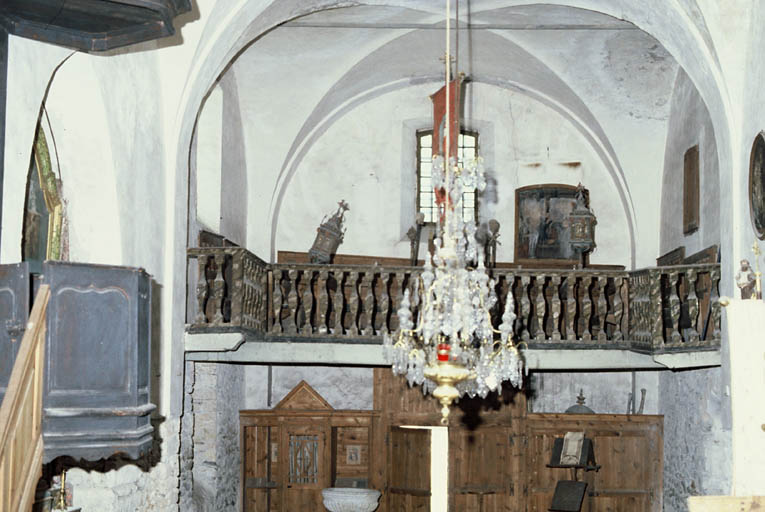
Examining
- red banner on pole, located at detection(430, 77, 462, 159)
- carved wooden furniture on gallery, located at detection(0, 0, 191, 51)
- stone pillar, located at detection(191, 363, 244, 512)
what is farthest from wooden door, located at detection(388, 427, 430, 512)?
carved wooden furniture on gallery, located at detection(0, 0, 191, 51)

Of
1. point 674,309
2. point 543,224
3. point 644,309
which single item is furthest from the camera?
point 543,224

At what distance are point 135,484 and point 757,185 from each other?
666cm

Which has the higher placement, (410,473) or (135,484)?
(135,484)

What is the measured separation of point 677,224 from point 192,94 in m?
7.15

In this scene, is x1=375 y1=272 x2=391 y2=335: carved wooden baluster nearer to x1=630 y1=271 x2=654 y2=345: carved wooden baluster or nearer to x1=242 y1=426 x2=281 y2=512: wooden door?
x1=630 y1=271 x2=654 y2=345: carved wooden baluster

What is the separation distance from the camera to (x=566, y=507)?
15.3m

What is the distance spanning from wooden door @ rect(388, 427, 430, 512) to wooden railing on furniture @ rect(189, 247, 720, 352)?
8.84 ft

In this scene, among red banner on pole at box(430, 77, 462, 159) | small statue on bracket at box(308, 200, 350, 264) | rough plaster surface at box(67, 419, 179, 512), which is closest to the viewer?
rough plaster surface at box(67, 419, 179, 512)

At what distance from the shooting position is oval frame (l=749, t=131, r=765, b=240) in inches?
411

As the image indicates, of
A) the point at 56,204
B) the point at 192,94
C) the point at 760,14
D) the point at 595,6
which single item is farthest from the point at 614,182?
the point at 56,204

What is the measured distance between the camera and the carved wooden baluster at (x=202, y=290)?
12.2 meters

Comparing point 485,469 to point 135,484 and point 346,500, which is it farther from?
point 135,484

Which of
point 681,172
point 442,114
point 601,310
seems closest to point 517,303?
point 601,310

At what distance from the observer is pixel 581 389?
643 inches
